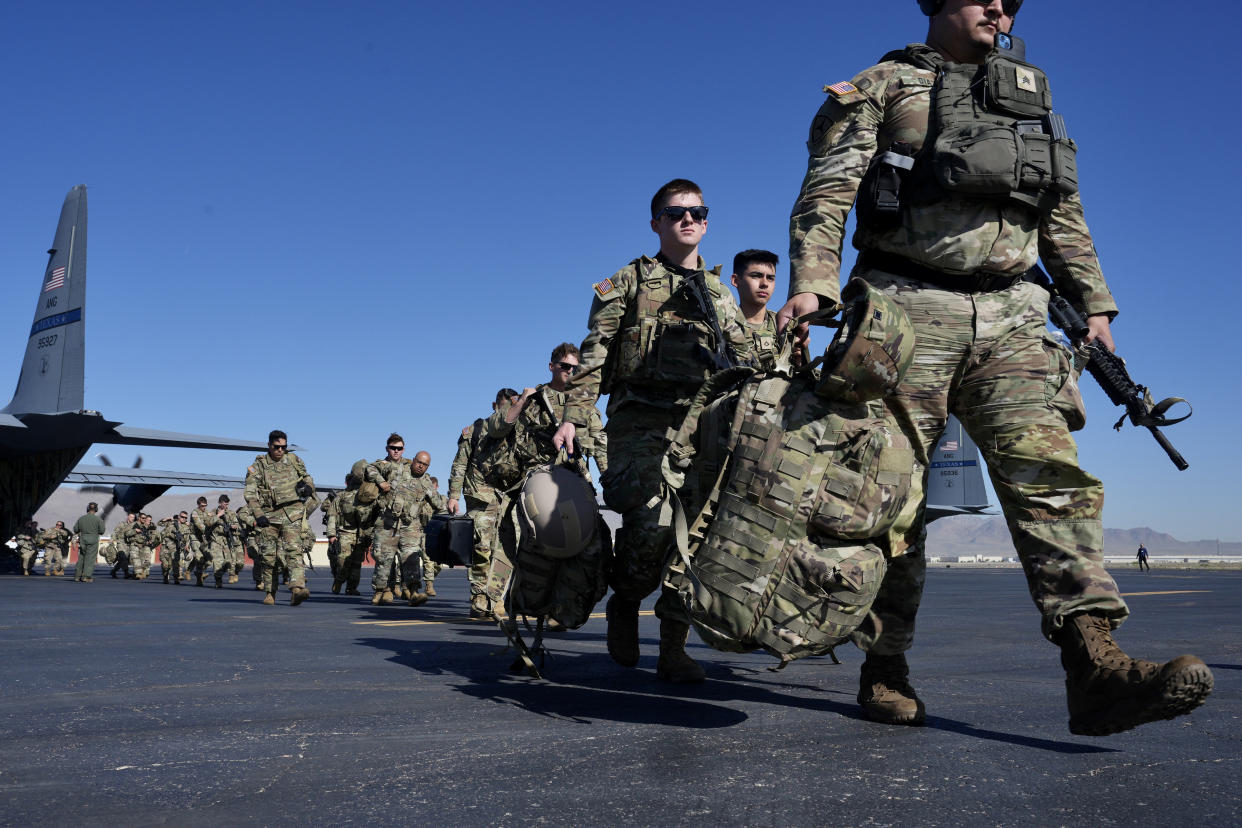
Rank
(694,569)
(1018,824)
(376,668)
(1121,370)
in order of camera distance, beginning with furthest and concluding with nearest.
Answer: (376,668) < (1121,370) < (694,569) < (1018,824)

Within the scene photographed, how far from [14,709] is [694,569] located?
2.62 meters

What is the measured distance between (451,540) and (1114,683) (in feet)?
12.9

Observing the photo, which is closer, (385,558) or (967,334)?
(967,334)

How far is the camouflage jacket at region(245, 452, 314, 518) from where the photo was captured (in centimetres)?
1234

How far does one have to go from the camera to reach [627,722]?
11.0 feet

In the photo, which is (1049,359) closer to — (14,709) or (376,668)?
(376,668)

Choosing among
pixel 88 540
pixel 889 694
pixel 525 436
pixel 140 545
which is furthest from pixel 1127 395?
pixel 140 545

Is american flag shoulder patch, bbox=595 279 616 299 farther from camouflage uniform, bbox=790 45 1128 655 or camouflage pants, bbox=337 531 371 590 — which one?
camouflage pants, bbox=337 531 371 590

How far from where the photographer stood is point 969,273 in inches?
133

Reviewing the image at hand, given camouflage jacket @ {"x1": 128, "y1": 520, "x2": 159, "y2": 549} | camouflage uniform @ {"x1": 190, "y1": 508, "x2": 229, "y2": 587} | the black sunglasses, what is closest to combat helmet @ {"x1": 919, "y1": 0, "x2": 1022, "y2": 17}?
the black sunglasses

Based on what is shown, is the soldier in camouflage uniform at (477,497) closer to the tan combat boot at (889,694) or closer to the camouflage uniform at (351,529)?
the camouflage uniform at (351,529)

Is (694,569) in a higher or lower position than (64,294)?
lower

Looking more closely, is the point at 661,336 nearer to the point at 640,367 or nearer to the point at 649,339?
the point at 649,339

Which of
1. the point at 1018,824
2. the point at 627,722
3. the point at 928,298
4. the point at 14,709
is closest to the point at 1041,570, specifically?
the point at 928,298
